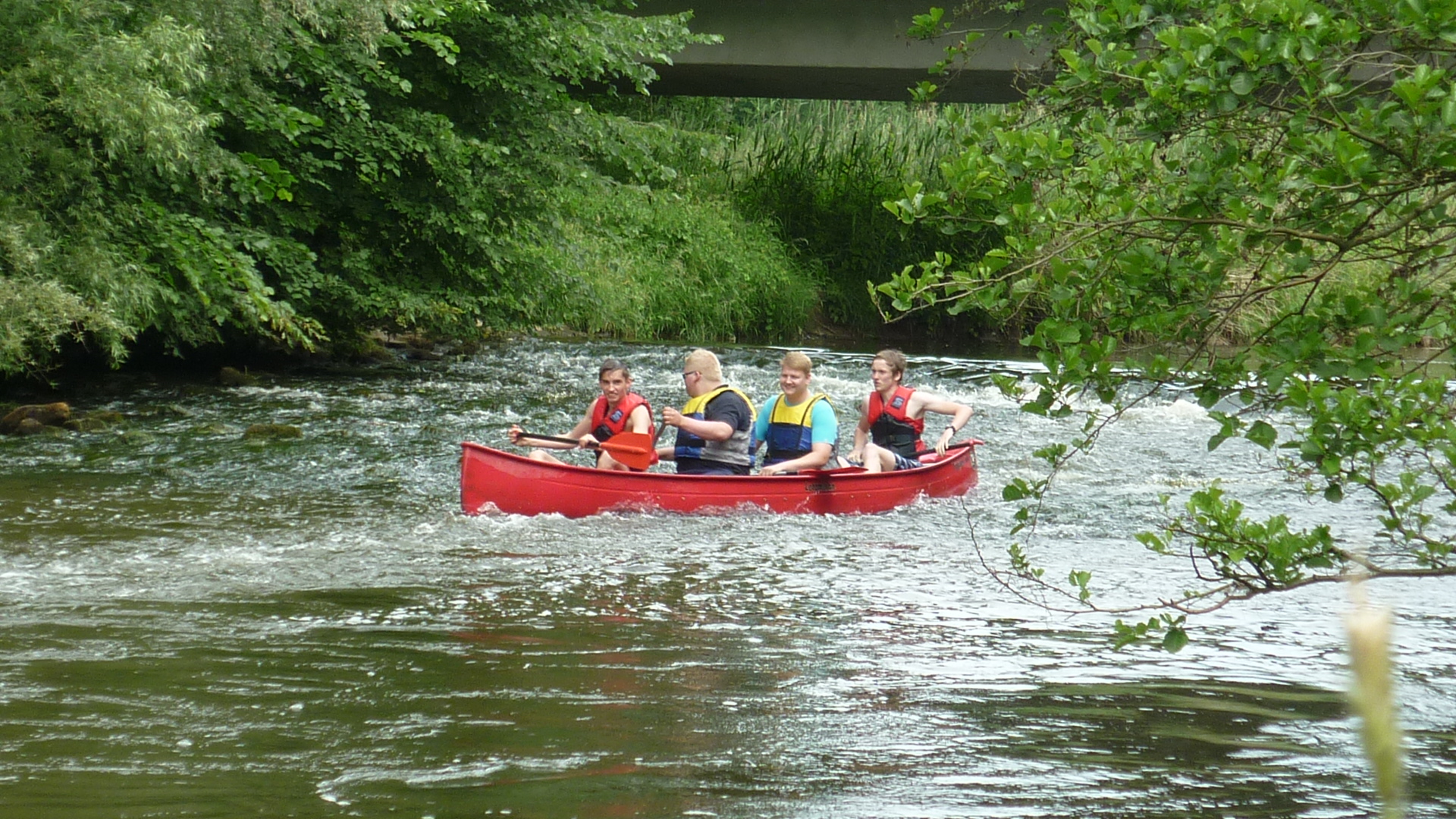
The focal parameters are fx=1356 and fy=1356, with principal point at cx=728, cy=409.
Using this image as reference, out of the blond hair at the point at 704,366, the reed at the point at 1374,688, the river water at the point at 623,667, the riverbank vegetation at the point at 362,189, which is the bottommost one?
the river water at the point at 623,667

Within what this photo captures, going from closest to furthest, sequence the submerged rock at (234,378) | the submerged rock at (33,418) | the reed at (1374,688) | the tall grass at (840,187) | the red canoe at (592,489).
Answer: the reed at (1374,688)
the red canoe at (592,489)
the submerged rock at (33,418)
the submerged rock at (234,378)
the tall grass at (840,187)

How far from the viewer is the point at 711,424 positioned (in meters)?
9.31

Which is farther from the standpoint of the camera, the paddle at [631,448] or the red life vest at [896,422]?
the red life vest at [896,422]

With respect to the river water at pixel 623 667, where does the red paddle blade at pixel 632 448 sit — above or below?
above

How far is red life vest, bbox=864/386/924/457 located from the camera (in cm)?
1053

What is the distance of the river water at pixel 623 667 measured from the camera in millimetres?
3781

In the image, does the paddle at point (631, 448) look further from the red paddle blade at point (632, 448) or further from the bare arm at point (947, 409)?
the bare arm at point (947, 409)

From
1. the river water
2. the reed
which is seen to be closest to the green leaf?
the river water

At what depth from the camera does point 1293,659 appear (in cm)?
550

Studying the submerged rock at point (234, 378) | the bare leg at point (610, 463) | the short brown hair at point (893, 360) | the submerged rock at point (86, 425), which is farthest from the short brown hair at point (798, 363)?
the submerged rock at point (234, 378)

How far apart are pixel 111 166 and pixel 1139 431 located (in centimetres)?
1010

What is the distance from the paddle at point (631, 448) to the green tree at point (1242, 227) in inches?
200

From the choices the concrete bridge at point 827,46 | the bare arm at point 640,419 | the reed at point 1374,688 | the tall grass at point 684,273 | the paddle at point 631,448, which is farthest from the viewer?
the tall grass at point 684,273

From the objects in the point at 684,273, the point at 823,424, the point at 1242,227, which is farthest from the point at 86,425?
the point at 684,273
